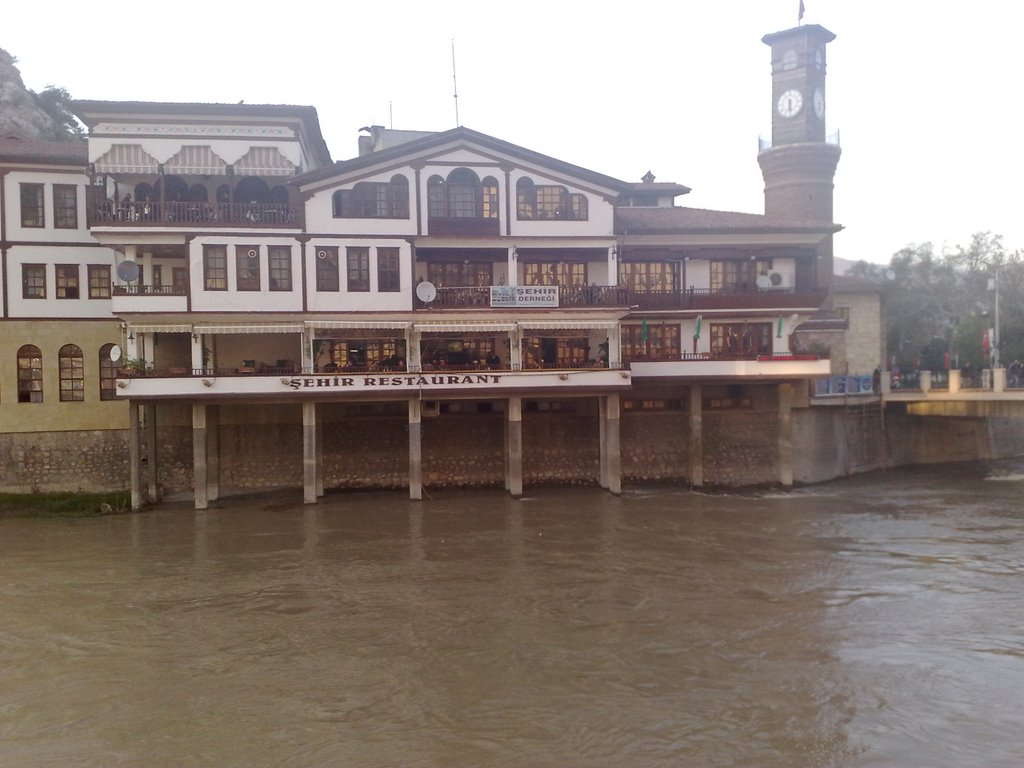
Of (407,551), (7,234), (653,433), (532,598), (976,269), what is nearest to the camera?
(532,598)

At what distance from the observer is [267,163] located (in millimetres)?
29125

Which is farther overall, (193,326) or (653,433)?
(653,433)

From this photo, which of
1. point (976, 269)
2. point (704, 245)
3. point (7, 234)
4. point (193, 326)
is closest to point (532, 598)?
point (193, 326)

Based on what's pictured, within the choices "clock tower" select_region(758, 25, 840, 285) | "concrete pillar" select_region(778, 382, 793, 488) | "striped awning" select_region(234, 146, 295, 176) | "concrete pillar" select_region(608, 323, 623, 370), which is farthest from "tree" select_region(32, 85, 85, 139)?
"concrete pillar" select_region(778, 382, 793, 488)

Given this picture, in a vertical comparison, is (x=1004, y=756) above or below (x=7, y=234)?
below

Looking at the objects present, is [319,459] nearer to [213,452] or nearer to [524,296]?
[213,452]

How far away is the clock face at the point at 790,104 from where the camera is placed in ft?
136

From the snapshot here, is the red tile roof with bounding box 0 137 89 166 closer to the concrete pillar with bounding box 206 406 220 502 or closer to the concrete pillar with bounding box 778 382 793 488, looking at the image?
the concrete pillar with bounding box 206 406 220 502

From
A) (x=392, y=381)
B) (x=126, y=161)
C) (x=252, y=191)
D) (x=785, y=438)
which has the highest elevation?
(x=126, y=161)

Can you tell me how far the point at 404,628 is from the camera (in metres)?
15.9

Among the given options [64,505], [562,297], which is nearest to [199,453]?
[64,505]

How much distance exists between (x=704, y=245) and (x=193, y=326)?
1882 cm

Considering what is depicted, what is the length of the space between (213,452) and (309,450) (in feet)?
14.3

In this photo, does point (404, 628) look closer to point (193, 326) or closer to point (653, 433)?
point (193, 326)
